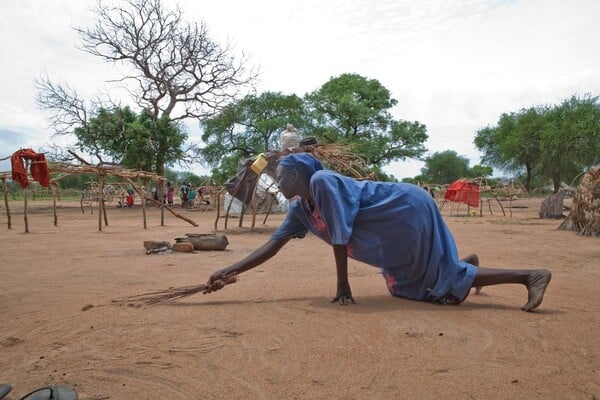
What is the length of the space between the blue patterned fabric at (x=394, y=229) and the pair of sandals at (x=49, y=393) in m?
1.71

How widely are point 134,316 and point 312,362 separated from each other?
1.46 metres

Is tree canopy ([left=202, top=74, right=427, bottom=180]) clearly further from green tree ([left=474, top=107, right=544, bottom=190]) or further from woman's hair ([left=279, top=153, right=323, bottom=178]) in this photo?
woman's hair ([left=279, top=153, right=323, bottom=178])

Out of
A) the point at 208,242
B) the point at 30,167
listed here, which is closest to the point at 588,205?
the point at 208,242

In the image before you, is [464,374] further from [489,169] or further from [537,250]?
[489,169]

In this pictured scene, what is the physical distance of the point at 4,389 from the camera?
192 cm

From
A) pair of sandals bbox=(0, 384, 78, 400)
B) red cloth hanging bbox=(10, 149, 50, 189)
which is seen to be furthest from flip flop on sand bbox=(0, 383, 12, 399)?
red cloth hanging bbox=(10, 149, 50, 189)

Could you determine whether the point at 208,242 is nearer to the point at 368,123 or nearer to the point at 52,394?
the point at 52,394

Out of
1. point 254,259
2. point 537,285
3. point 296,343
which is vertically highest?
point 254,259

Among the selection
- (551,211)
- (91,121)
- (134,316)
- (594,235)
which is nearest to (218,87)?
(91,121)

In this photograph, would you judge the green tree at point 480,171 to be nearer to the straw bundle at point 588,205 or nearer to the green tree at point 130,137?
the green tree at point 130,137

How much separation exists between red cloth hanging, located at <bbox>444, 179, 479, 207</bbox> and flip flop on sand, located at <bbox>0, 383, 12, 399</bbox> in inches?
657

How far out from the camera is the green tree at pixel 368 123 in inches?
1131

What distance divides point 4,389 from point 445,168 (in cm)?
5305

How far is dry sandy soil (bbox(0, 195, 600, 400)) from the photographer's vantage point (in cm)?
205
